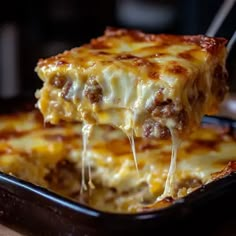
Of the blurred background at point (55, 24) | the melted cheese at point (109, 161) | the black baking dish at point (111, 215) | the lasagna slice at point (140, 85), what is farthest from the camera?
the blurred background at point (55, 24)

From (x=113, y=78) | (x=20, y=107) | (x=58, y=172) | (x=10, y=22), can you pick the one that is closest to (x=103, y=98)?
(x=113, y=78)

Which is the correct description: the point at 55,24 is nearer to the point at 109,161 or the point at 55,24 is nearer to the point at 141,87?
the point at 109,161

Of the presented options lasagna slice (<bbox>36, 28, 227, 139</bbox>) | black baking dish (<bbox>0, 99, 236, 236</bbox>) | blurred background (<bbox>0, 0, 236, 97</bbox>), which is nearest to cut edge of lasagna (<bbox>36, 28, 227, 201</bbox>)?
lasagna slice (<bbox>36, 28, 227, 139</bbox>)

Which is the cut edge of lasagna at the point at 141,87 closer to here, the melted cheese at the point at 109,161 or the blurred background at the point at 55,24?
the melted cheese at the point at 109,161

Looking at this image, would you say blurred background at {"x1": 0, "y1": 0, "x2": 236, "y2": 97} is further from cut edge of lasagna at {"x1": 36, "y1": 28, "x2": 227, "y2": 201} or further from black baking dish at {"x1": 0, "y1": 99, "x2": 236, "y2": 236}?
black baking dish at {"x1": 0, "y1": 99, "x2": 236, "y2": 236}

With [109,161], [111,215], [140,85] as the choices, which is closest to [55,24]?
[109,161]

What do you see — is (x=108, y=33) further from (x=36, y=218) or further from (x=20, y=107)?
(x=36, y=218)

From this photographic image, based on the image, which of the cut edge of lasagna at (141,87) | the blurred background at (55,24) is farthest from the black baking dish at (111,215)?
the blurred background at (55,24)
